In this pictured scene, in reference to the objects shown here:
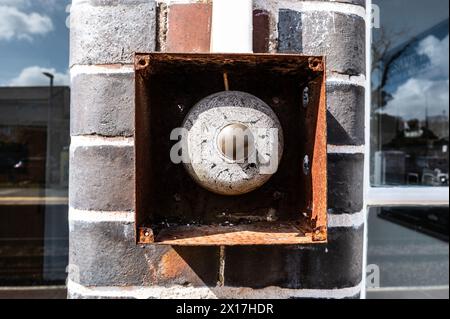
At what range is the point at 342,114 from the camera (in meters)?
0.67

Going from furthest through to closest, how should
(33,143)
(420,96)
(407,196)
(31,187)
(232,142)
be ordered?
(420,96), (31,187), (33,143), (407,196), (232,142)

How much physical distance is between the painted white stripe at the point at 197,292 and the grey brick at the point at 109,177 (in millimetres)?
127

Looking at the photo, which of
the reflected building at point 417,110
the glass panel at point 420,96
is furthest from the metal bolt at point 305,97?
the reflected building at point 417,110

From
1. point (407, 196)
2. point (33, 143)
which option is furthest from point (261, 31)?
point (33, 143)

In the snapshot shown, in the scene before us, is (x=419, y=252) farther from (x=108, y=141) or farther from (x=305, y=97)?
(x=108, y=141)

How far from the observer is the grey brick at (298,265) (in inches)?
25.9

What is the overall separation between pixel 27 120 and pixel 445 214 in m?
2.83

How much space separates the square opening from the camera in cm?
60

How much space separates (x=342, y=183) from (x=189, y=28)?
345mm

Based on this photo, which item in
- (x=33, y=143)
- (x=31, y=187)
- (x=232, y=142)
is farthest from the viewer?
(x=31, y=187)

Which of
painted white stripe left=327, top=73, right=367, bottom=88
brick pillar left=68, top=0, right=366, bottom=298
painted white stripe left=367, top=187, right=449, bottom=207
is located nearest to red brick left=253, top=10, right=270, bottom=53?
brick pillar left=68, top=0, right=366, bottom=298

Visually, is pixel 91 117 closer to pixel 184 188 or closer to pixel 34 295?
pixel 184 188

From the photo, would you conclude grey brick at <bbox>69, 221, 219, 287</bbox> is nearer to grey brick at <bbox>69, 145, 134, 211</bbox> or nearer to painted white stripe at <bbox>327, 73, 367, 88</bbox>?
grey brick at <bbox>69, 145, 134, 211</bbox>
